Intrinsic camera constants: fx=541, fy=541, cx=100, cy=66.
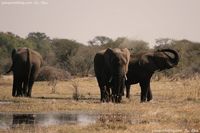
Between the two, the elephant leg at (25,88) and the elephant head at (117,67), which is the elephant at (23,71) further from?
the elephant head at (117,67)

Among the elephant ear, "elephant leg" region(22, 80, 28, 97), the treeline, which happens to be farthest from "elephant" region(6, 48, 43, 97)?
the treeline

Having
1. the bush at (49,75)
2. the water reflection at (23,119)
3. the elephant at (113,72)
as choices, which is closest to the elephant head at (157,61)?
the elephant at (113,72)

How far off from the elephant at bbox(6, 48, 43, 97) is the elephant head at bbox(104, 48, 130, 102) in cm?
416

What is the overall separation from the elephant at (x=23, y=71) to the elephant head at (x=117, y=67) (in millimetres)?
4155

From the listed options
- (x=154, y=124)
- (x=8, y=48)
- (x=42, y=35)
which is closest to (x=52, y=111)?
(x=154, y=124)

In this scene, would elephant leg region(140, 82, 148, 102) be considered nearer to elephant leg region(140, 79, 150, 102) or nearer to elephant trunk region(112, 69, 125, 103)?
elephant leg region(140, 79, 150, 102)

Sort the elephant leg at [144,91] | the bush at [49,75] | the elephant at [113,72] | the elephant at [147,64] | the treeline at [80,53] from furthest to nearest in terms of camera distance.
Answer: the treeline at [80,53] → the bush at [49,75] → the elephant at [147,64] → the elephant leg at [144,91] → the elephant at [113,72]

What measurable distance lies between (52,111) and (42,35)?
3618 inches

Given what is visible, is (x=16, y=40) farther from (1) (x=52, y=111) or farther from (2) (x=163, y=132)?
(2) (x=163, y=132)

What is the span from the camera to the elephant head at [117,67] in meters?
25.0

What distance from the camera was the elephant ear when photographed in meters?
27.5

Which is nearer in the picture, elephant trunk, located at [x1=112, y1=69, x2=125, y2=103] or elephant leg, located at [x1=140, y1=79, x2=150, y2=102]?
elephant trunk, located at [x1=112, y1=69, x2=125, y2=103]

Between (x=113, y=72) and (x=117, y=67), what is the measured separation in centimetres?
34

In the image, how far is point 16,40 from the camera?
8912 cm
